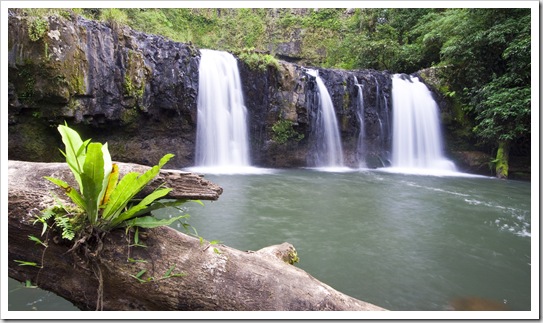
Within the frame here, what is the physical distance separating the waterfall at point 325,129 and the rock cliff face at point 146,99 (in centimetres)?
25

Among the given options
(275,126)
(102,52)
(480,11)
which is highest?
(480,11)

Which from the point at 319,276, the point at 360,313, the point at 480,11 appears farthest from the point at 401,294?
the point at 480,11

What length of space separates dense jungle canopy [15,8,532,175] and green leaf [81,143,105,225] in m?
8.37

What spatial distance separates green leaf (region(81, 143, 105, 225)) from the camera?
147 centimetres

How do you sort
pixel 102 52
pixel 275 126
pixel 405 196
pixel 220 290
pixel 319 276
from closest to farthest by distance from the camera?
pixel 220 290 → pixel 319 276 → pixel 405 196 → pixel 102 52 → pixel 275 126

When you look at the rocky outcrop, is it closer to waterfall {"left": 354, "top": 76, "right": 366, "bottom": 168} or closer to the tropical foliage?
waterfall {"left": 354, "top": 76, "right": 366, "bottom": 168}

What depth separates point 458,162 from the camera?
13156mm

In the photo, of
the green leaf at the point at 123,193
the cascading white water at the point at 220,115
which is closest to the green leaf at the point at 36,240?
the green leaf at the point at 123,193

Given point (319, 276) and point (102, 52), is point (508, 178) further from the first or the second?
point (102, 52)

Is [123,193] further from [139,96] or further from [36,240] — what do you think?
[139,96]

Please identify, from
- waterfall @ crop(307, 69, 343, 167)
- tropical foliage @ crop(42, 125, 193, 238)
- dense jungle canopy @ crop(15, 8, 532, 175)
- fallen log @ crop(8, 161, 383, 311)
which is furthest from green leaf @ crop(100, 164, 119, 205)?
waterfall @ crop(307, 69, 343, 167)

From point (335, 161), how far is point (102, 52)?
861 centimetres

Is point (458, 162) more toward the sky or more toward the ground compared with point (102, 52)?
more toward the ground

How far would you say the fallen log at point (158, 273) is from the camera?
1586mm
